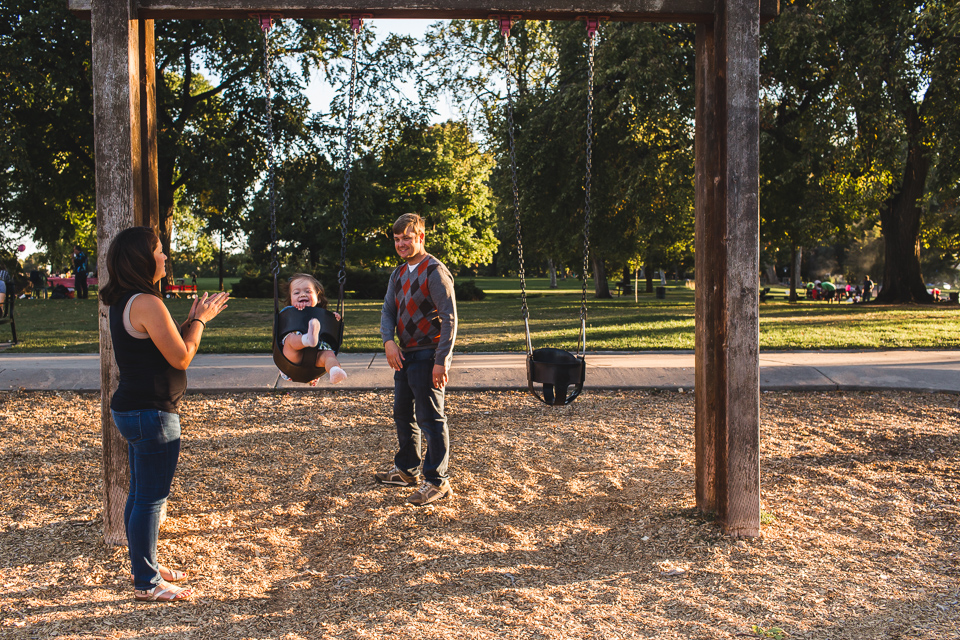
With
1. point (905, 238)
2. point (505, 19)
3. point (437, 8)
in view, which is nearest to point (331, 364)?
point (437, 8)

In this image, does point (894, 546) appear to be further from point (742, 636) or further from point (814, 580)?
point (742, 636)

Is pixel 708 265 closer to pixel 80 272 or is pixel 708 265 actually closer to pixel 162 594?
pixel 162 594

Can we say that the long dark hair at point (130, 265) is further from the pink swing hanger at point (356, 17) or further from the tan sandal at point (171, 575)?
the pink swing hanger at point (356, 17)

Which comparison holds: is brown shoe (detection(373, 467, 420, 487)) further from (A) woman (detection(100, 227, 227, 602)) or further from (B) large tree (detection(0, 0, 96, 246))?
(B) large tree (detection(0, 0, 96, 246))

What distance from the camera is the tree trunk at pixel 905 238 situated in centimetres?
2427

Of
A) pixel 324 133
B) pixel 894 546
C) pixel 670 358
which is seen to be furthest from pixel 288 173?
pixel 894 546

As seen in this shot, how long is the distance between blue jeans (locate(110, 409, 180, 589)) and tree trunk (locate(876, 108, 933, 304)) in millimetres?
25759

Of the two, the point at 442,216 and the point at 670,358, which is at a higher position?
the point at 442,216

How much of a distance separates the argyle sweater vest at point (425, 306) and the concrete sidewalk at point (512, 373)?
3.80 m

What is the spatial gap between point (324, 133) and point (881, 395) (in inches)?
730

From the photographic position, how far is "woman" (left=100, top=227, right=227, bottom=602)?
338 centimetres

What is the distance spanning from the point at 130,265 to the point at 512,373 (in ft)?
20.1

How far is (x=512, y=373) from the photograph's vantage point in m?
9.08

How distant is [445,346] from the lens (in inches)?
184
